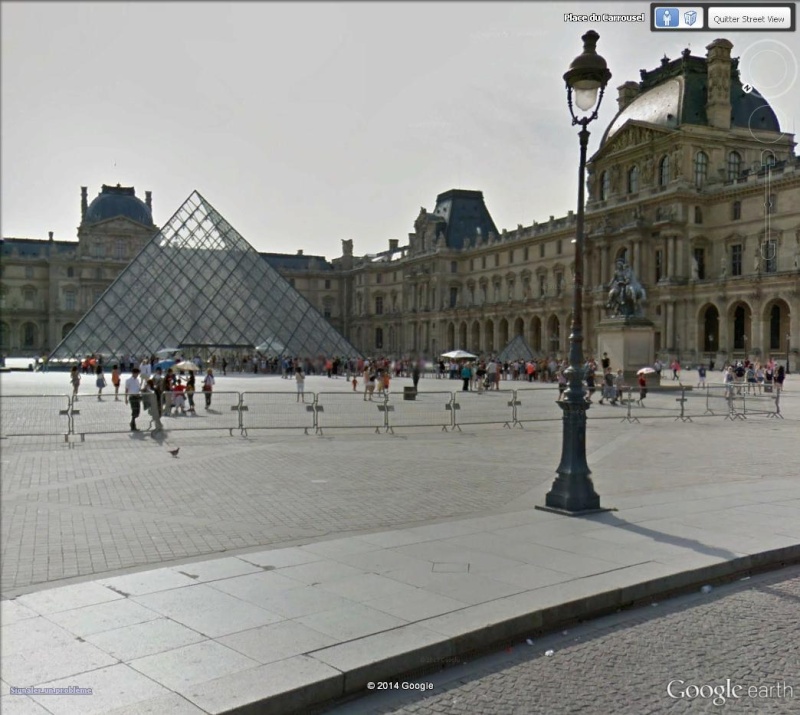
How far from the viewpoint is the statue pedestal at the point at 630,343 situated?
31156 millimetres

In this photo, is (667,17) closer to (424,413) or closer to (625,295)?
(424,413)

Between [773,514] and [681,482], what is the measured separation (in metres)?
2.25

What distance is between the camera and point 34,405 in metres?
17.3

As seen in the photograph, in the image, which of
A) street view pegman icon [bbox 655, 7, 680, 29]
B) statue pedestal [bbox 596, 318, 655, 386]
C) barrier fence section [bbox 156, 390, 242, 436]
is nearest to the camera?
street view pegman icon [bbox 655, 7, 680, 29]

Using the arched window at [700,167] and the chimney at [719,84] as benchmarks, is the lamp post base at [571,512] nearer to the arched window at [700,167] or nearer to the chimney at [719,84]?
the arched window at [700,167]

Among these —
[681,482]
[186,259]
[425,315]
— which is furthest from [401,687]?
[425,315]

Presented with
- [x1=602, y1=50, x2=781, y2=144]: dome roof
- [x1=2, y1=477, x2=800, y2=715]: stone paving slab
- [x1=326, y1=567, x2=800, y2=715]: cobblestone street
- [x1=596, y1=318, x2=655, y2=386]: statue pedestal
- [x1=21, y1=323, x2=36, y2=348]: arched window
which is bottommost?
[x1=326, y1=567, x2=800, y2=715]: cobblestone street

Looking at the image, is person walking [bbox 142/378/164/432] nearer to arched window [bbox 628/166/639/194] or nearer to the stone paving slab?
the stone paving slab

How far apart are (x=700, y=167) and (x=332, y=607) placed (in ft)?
186

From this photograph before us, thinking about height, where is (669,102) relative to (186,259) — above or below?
above

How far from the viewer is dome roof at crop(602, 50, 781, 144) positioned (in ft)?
185

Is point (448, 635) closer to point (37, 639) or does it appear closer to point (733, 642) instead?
point (733, 642)

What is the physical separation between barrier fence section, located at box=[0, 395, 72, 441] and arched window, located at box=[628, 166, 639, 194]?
50.3m

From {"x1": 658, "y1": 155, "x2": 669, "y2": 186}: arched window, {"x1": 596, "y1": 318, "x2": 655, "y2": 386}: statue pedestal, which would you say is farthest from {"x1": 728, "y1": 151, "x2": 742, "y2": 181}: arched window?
{"x1": 596, "y1": 318, "x2": 655, "y2": 386}: statue pedestal
